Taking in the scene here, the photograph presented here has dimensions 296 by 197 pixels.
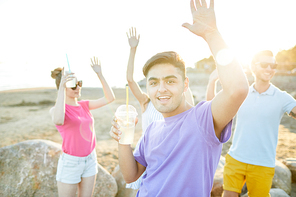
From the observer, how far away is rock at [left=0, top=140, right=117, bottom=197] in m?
3.41

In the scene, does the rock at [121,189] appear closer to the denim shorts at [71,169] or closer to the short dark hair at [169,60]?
the denim shorts at [71,169]

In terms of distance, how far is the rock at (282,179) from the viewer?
380 cm

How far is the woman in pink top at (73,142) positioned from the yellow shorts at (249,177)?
215cm

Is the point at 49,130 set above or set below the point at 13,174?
below

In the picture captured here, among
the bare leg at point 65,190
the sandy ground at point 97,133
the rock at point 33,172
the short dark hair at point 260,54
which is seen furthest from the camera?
the sandy ground at point 97,133

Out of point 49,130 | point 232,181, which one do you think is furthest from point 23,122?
point 232,181

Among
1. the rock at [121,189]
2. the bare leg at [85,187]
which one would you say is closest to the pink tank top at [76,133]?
the bare leg at [85,187]

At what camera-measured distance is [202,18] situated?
1290mm

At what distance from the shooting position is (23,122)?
10.8 metres

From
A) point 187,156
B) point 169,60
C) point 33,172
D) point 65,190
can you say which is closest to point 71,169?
point 65,190

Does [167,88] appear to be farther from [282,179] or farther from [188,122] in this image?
[282,179]

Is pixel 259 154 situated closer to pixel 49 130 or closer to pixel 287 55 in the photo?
pixel 49 130

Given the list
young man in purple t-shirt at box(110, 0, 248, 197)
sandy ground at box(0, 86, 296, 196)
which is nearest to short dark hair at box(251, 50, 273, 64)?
young man in purple t-shirt at box(110, 0, 248, 197)

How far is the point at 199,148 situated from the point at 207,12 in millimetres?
955
